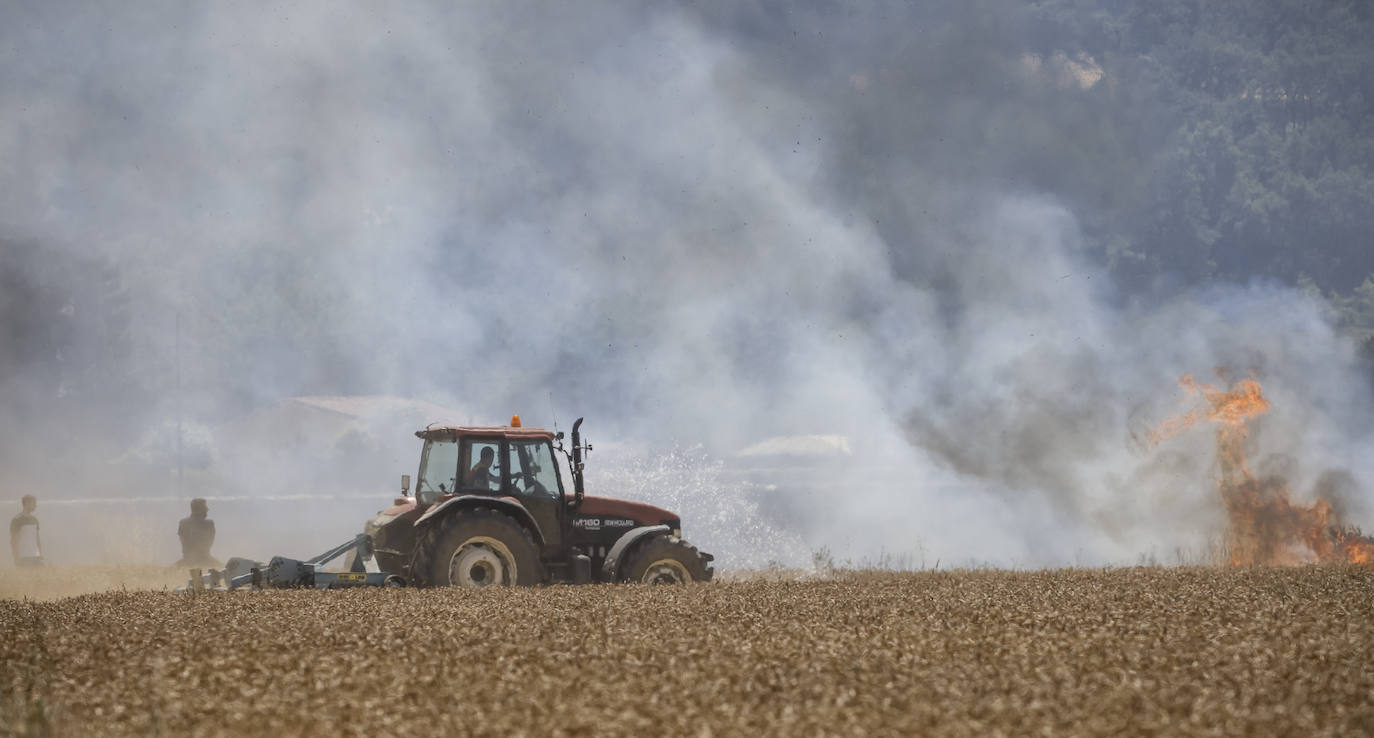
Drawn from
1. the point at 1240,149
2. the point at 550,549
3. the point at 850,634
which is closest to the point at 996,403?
the point at 550,549

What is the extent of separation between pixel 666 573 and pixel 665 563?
0.13 meters

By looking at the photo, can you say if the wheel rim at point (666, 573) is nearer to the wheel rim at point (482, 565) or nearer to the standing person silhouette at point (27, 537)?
the wheel rim at point (482, 565)

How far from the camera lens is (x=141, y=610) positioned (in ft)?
42.0

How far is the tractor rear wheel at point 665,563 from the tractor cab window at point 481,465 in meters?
2.05

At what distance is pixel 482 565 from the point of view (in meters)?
15.2

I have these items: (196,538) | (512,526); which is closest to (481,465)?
(512,526)

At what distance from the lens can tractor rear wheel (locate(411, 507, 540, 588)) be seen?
48.3ft

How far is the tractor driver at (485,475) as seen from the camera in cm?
1560

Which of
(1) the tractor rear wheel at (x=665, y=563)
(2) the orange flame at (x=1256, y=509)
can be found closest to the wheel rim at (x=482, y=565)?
(1) the tractor rear wheel at (x=665, y=563)

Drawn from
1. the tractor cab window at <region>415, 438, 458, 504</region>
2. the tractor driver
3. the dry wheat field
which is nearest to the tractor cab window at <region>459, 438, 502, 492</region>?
the tractor driver

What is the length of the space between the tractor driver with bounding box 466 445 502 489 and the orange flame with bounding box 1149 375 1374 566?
1585cm

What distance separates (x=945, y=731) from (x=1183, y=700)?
1.79 meters

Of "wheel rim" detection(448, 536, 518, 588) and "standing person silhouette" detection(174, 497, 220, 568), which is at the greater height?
"standing person silhouette" detection(174, 497, 220, 568)

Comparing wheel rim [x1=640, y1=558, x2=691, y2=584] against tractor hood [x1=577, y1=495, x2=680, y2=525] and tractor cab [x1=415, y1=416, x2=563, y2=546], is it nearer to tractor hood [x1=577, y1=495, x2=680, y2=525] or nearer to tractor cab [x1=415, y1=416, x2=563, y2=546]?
tractor hood [x1=577, y1=495, x2=680, y2=525]
